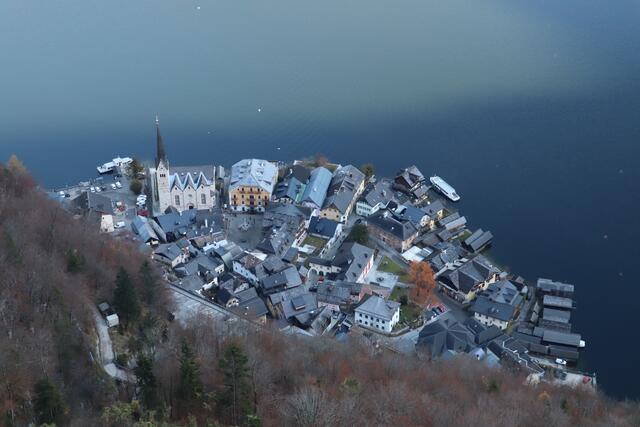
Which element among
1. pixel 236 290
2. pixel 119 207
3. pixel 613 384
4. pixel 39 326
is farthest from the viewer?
pixel 119 207

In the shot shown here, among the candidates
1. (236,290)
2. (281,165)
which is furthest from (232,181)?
(236,290)

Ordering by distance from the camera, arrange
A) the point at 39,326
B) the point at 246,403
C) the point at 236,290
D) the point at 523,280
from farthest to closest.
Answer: the point at 523,280 < the point at 236,290 < the point at 39,326 < the point at 246,403

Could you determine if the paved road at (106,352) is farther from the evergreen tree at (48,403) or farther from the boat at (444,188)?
the boat at (444,188)

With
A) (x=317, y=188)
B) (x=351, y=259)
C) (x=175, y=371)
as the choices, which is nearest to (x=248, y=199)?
(x=317, y=188)

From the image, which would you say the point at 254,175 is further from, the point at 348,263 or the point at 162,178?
the point at 348,263

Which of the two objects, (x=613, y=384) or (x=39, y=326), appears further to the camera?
(x=613, y=384)

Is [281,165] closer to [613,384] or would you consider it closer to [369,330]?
[369,330]

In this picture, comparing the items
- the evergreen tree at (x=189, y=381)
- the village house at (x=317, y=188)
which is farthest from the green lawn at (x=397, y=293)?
the evergreen tree at (x=189, y=381)

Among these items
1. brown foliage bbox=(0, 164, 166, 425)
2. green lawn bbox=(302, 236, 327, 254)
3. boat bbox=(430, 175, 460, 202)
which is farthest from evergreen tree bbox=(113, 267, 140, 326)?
boat bbox=(430, 175, 460, 202)
